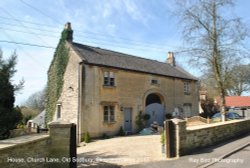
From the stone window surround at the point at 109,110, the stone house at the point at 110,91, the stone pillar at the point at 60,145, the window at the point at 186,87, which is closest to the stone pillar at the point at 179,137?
the stone pillar at the point at 60,145

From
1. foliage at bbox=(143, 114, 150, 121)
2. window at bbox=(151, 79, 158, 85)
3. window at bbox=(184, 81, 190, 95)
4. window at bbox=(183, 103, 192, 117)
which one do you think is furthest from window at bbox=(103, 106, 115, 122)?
window at bbox=(184, 81, 190, 95)

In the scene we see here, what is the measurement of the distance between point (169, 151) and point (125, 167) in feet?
7.64

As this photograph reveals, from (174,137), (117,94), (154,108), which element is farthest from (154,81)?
(174,137)

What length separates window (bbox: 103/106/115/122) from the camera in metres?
23.9

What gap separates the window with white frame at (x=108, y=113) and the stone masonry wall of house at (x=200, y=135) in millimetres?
9764

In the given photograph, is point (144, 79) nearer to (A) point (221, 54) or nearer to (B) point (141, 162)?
(A) point (221, 54)

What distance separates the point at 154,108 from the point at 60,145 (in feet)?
64.8

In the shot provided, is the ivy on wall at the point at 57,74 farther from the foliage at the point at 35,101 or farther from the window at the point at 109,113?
the foliage at the point at 35,101

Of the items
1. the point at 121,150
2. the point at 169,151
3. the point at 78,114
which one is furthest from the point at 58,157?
the point at 78,114

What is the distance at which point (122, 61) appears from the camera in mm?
27219

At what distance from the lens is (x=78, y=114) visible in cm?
2228

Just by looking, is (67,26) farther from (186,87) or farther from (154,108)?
(186,87)

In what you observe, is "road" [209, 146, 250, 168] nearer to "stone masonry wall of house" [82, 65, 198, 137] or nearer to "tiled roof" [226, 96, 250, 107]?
"stone masonry wall of house" [82, 65, 198, 137]

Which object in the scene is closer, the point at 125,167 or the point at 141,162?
the point at 125,167
